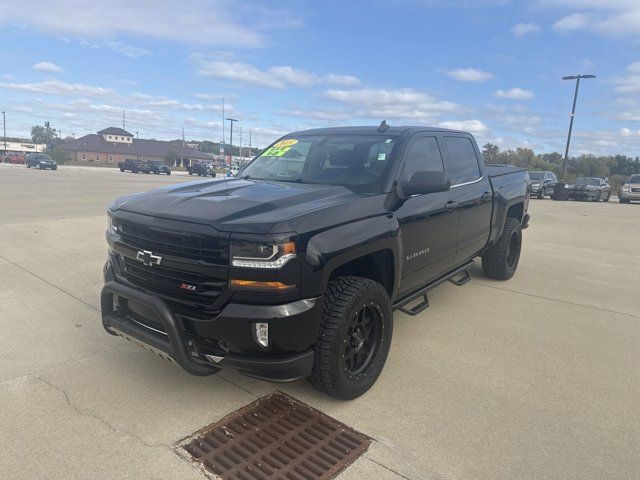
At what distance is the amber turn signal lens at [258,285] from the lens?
8.43ft

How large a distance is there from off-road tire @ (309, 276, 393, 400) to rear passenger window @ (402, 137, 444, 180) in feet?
3.66

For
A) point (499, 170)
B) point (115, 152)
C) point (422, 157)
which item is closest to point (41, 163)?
point (499, 170)

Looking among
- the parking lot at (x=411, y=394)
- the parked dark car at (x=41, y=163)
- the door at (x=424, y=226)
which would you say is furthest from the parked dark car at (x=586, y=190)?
the parked dark car at (x=41, y=163)

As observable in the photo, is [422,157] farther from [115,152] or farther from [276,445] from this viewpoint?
[115,152]

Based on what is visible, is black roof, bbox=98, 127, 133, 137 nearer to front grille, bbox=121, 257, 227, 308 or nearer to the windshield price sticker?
the windshield price sticker

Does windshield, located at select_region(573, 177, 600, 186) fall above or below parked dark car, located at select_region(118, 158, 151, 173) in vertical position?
above

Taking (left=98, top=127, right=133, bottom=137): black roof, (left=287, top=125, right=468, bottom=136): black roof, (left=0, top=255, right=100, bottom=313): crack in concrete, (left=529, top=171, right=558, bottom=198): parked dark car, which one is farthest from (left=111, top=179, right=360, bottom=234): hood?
(left=98, top=127, right=133, bottom=137): black roof

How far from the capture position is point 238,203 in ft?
9.73

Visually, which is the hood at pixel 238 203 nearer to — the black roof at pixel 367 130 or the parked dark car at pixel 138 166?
the black roof at pixel 367 130

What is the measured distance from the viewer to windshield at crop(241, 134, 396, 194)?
369 cm

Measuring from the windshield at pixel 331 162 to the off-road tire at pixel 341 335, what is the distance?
79 cm

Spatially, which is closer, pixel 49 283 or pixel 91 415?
pixel 91 415

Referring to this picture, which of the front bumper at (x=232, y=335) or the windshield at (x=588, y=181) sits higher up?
the windshield at (x=588, y=181)

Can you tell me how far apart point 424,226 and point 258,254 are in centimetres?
178
